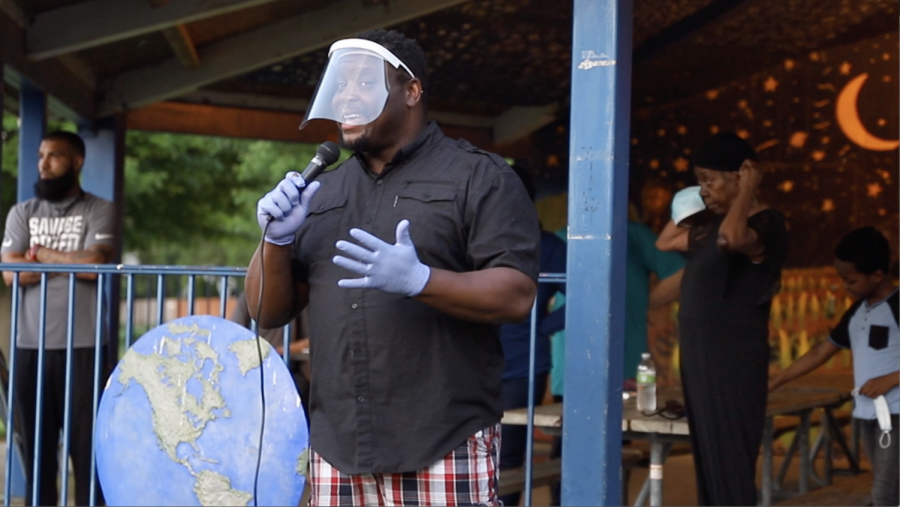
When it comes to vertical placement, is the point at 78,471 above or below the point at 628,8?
below

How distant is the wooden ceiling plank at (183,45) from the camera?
621 centimetres

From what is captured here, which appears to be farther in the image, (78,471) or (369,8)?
(369,8)

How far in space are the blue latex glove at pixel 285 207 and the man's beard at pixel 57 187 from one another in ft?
11.0

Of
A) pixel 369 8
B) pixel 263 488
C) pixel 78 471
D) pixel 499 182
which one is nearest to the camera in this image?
pixel 499 182

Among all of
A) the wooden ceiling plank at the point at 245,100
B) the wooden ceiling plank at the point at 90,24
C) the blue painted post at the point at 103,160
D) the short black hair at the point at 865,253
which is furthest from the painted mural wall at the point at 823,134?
the blue painted post at the point at 103,160

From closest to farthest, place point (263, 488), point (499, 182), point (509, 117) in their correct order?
point (499, 182)
point (263, 488)
point (509, 117)

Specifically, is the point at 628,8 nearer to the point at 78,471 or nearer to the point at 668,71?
the point at 78,471

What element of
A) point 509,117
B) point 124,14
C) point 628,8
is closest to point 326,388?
point 628,8

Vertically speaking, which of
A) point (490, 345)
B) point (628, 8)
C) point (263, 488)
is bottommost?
point (263, 488)

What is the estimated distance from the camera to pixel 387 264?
6.93 ft

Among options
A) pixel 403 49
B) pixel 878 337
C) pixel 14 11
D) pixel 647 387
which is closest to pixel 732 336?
pixel 647 387

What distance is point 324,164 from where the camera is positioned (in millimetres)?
2377

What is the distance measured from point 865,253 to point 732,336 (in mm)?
1390

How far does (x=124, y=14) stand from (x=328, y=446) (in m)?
3.96
